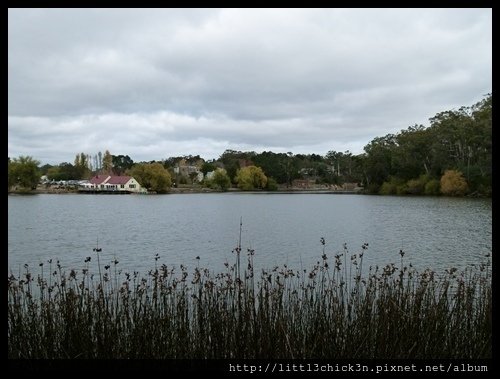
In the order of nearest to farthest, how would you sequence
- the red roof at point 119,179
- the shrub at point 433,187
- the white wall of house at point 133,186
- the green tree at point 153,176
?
the green tree at point 153,176, the shrub at point 433,187, the white wall of house at point 133,186, the red roof at point 119,179

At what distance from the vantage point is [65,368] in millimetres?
4449

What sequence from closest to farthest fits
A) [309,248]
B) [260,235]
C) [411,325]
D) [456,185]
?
[411,325], [309,248], [260,235], [456,185]

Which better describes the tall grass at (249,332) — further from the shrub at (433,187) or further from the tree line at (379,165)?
the shrub at (433,187)

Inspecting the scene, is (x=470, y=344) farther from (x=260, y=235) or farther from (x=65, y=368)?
(x=260, y=235)

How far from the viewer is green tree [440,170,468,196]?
51.7 meters

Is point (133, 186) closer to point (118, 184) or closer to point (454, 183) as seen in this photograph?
point (118, 184)

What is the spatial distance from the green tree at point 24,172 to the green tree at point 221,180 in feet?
46.6

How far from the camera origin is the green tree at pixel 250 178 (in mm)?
24094

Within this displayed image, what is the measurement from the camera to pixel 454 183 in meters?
52.1

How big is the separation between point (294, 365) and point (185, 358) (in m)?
1.12

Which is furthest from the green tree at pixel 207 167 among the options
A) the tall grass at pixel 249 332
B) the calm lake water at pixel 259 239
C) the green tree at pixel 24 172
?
the tall grass at pixel 249 332

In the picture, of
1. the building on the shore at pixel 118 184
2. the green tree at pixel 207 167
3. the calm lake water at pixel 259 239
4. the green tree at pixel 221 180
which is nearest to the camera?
the calm lake water at pixel 259 239

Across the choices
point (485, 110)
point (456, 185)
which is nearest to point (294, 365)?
point (456, 185)
